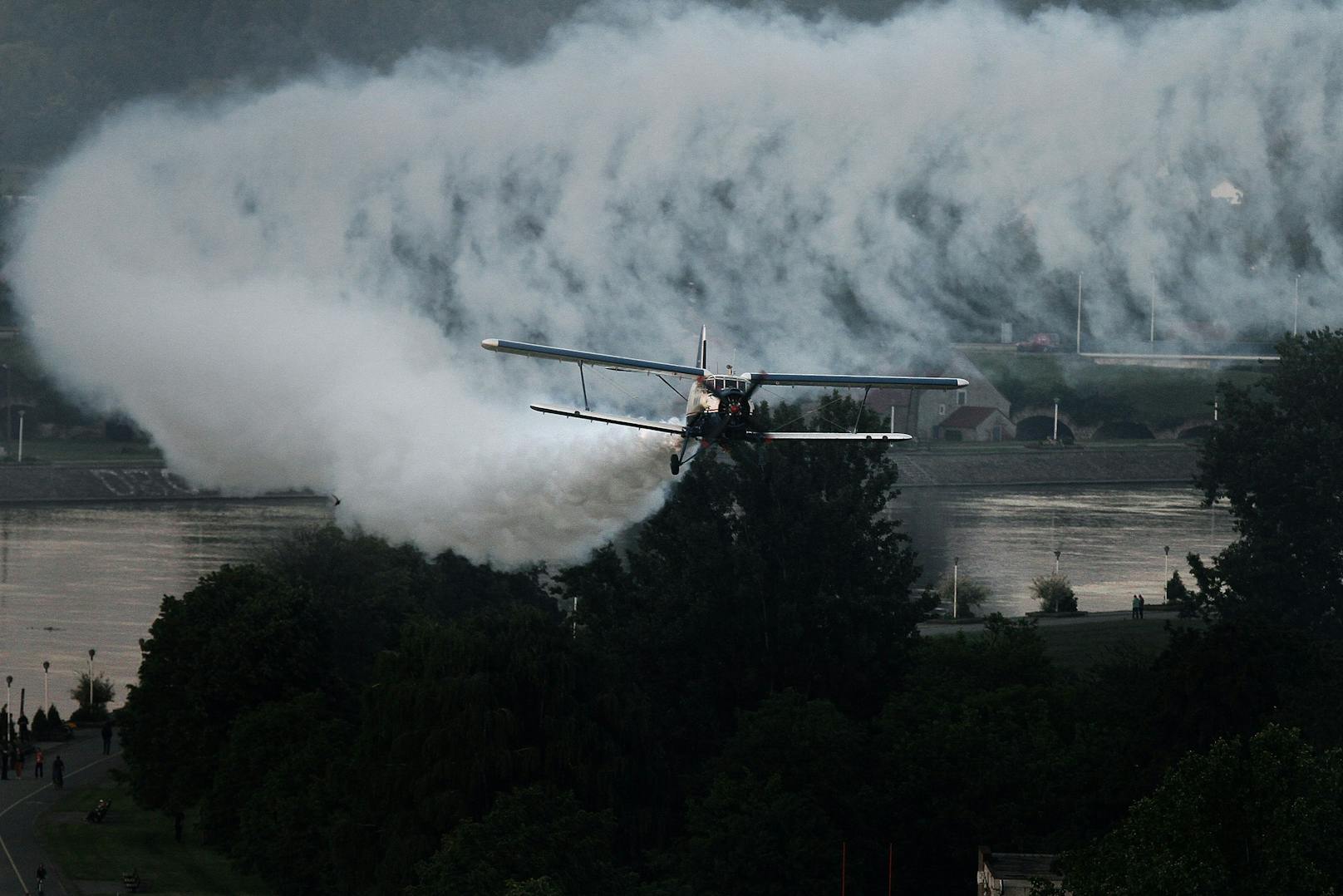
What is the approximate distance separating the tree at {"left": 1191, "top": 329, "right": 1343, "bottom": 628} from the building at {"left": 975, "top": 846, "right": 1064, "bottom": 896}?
84.9 feet

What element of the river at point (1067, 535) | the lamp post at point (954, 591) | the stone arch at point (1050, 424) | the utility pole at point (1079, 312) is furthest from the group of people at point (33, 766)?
the stone arch at point (1050, 424)

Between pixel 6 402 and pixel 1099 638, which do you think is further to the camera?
pixel 6 402

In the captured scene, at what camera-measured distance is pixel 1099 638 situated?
62.9 m

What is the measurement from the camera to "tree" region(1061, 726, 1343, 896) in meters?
27.6

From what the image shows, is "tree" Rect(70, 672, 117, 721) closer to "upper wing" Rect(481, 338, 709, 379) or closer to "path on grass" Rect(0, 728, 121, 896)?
"path on grass" Rect(0, 728, 121, 896)

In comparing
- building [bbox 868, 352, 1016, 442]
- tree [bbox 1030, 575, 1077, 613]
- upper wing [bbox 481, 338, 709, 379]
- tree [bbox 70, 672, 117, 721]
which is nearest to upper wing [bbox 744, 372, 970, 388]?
upper wing [bbox 481, 338, 709, 379]

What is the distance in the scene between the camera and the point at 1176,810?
2845 centimetres

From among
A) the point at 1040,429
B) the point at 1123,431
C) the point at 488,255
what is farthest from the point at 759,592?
the point at 1123,431

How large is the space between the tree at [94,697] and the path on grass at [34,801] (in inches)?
38.3

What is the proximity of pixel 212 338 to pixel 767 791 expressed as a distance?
18.3 m

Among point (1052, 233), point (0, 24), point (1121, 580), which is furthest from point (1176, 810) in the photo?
point (0, 24)

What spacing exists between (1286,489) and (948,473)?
141ft

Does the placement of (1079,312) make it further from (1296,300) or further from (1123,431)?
(1123,431)

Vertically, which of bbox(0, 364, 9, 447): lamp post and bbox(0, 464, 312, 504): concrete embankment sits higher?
bbox(0, 364, 9, 447): lamp post
